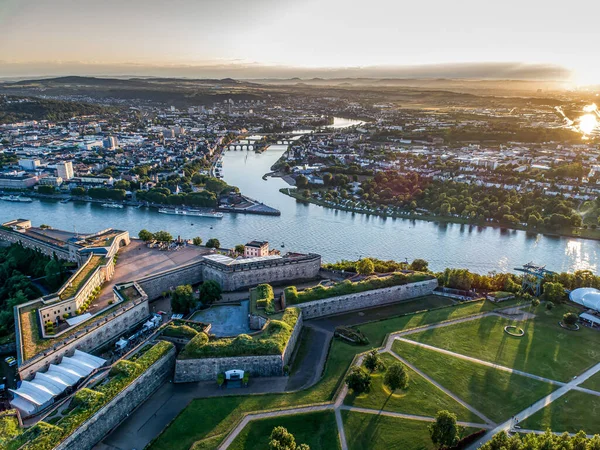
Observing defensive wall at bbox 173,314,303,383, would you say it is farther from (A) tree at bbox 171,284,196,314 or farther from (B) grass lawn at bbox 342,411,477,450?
(A) tree at bbox 171,284,196,314

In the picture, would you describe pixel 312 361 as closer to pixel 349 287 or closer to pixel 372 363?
pixel 372 363

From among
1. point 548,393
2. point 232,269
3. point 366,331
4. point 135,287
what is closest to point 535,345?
point 548,393

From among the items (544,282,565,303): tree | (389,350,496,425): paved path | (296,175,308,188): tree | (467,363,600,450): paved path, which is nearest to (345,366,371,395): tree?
(389,350,496,425): paved path

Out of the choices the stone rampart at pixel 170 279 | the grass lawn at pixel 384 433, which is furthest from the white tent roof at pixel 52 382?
the grass lawn at pixel 384 433

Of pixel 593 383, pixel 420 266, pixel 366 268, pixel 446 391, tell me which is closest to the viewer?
pixel 446 391

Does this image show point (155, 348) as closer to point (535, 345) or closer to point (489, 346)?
point (489, 346)

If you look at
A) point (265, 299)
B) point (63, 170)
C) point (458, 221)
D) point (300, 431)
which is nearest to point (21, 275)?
point (265, 299)

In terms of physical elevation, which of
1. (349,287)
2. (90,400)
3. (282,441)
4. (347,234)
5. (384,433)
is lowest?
(347,234)

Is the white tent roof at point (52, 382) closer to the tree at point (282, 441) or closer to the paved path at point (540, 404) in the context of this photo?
the tree at point (282, 441)
